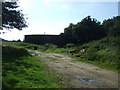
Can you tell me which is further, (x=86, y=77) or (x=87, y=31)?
(x=87, y=31)

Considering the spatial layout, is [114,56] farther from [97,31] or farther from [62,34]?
[62,34]

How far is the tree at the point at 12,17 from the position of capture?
20.7m

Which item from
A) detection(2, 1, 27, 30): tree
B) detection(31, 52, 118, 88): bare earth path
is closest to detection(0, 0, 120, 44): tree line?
detection(2, 1, 27, 30): tree

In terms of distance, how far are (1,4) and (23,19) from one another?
14.1ft

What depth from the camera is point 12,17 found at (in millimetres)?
21203

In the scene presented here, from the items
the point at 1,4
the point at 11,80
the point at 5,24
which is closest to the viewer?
the point at 11,80

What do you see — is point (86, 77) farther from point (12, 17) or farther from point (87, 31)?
point (87, 31)

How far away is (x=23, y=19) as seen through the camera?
23125 mm

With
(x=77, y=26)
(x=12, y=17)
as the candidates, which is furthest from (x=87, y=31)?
(x=12, y=17)

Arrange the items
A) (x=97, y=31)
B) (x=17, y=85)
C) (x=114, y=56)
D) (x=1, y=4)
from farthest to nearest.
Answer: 1. (x=97, y=31)
2. (x=1, y=4)
3. (x=114, y=56)
4. (x=17, y=85)

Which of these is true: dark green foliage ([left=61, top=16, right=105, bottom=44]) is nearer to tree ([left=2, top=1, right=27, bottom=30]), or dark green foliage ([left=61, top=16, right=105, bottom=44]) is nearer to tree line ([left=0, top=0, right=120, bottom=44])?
tree line ([left=0, top=0, right=120, bottom=44])

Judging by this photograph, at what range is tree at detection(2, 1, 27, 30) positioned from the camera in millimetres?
20672

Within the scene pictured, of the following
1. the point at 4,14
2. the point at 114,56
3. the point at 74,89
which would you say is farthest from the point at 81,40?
the point at 74,89

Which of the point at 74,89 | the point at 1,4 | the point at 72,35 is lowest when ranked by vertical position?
the point at 74,89
